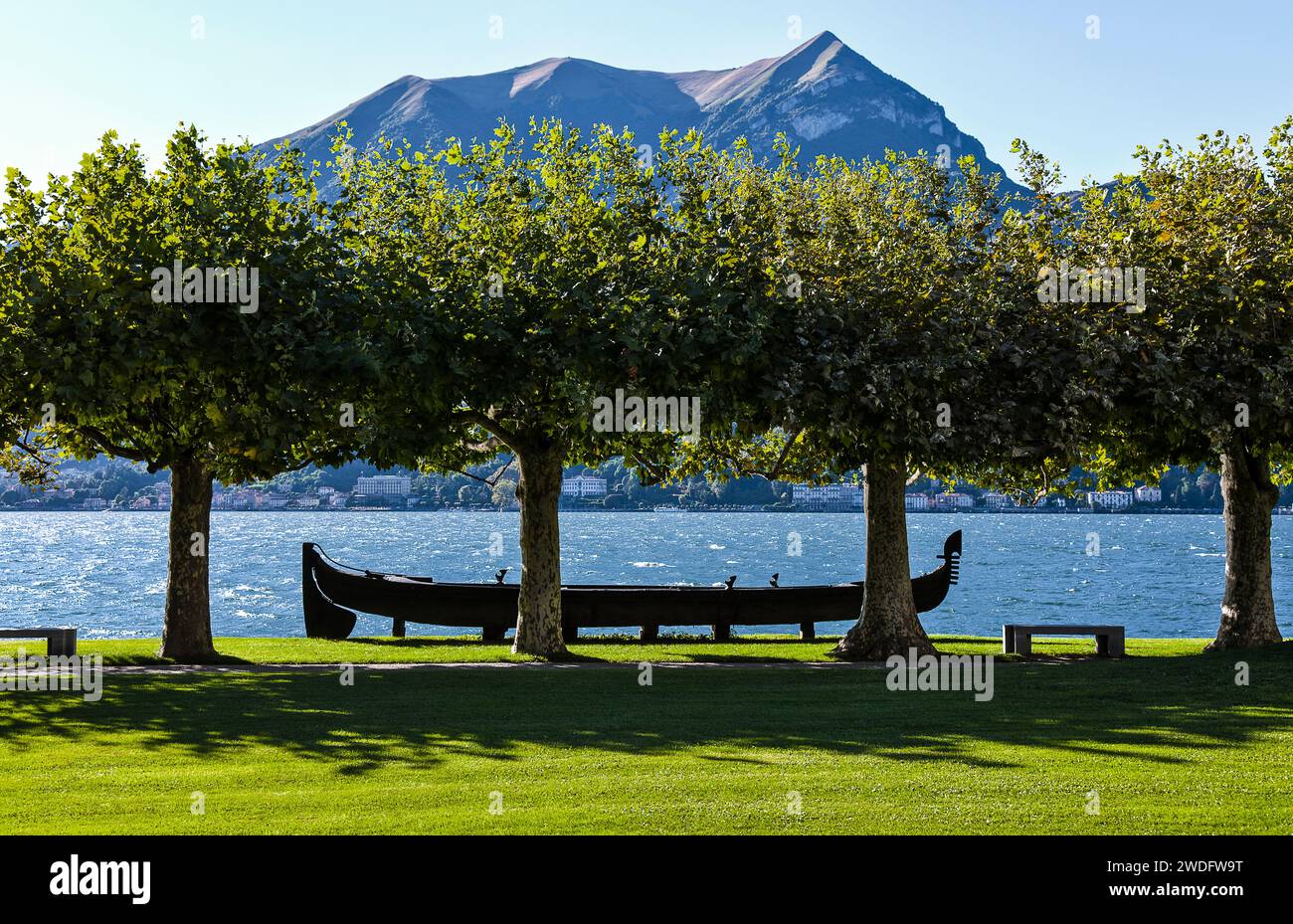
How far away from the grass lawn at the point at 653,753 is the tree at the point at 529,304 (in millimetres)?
4726

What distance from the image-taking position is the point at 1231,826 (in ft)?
32.0

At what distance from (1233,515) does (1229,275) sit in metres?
5.42

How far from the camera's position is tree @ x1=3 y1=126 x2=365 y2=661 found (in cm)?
2038

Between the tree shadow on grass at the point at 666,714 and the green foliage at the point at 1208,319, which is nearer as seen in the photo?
the tree shadow on grass at the point at 666,714

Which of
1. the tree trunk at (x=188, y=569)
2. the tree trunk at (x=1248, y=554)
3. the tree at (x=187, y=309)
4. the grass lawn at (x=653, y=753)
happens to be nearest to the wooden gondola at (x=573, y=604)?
the tree trunk at (x=188, y=569)

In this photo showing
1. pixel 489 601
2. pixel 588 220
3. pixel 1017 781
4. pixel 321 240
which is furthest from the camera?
pixel 489 601

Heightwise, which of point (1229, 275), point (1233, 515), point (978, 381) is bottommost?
point (1233, 515)

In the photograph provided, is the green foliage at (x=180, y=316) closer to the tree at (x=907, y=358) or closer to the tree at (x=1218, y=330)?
the tree at (x=907, y=358)

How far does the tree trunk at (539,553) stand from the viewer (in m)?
24.9

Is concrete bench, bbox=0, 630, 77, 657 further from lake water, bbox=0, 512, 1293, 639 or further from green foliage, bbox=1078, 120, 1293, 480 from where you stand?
lake water, bbox=0, 512, 1293, 639
